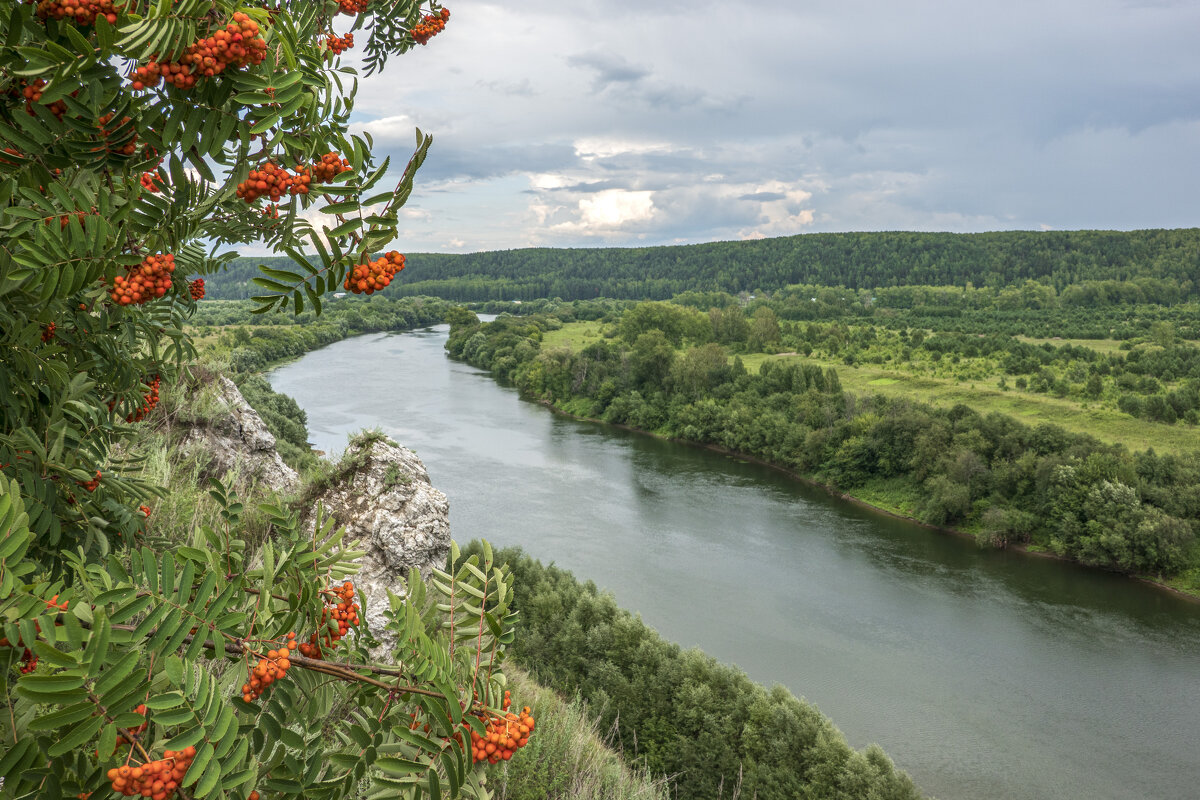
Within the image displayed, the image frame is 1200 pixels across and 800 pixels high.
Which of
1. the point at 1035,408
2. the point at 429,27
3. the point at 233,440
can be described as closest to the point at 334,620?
the point at 429,27

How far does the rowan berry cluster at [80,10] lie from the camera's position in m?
1.48

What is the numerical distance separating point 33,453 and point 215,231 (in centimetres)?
82

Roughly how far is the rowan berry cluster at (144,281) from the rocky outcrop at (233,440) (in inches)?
243

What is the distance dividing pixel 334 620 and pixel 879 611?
2056 centimetres

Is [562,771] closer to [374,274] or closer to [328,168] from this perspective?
[374,274]

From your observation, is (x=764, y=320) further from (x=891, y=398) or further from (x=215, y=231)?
(x=215, y=231)

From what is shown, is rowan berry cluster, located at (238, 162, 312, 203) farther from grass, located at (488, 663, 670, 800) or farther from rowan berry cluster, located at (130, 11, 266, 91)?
grass, located at (488, 663, 670, 800)

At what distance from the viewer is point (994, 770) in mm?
14172

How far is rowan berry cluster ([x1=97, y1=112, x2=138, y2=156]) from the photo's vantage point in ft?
5.20

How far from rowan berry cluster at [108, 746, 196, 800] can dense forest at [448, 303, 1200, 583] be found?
27.1 metres

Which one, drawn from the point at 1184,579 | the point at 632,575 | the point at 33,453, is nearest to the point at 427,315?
the point at 632,575

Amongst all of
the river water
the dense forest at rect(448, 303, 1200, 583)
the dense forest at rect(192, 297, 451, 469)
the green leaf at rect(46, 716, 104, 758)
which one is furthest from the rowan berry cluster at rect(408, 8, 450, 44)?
the dense forest at rect(448, 303, 1200, 583)

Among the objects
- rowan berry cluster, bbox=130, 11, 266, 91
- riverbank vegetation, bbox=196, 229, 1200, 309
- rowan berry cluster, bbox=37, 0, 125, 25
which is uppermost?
riverbank vegetation, bbox=196, 229, 1200, 309

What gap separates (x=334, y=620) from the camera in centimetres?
190
